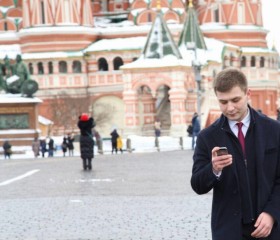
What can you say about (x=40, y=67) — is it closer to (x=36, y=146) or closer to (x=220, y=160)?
(x=36, y=146)

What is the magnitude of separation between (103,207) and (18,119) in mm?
30382

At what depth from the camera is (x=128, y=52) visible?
256 ft

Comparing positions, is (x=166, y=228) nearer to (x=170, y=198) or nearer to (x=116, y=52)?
(x=170, y=198)

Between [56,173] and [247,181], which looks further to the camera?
[56,173]

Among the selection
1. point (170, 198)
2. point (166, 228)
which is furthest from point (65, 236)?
point (170, 198)

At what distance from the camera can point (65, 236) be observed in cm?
A: 1111

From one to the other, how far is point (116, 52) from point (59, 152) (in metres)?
28.4

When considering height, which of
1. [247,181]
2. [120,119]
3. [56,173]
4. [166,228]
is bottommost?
[120,119]

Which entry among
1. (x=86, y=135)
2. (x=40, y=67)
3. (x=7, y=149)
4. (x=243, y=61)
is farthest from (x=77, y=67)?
(x=86, y=135)

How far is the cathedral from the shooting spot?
61812 millimetres

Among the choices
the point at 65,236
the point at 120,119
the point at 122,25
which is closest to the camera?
the point at 65,236

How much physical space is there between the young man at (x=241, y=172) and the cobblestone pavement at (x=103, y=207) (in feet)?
15.1

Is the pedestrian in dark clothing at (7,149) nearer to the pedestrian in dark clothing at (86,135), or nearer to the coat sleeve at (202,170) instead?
the pedestrian in dark clothing at (86,135)

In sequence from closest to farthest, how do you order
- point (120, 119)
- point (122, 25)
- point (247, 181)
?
point (247, 181) < point (120, 119) < point (122, 25)
